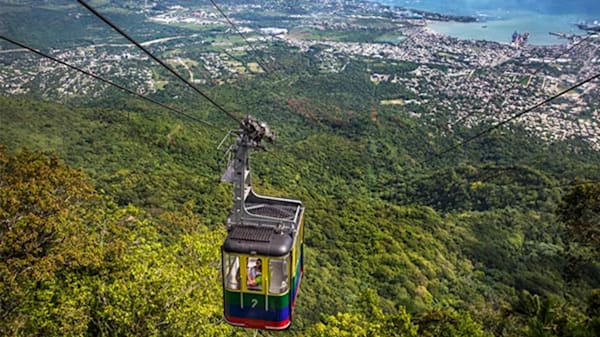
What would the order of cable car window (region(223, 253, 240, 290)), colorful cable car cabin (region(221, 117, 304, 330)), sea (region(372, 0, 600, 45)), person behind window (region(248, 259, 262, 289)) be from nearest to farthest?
1. colorful cable car cabin (region(221, 117, 304, 330))
2. cable car window (region(223, 253, 240, 290))
3. person behind window (region(248, 259, 262, 289))
4. sea (region(372, 0, 600, 45))

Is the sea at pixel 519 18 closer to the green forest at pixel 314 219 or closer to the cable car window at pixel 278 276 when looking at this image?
the green forest at pixel 314 219

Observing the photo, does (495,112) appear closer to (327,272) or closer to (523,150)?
(523,150)

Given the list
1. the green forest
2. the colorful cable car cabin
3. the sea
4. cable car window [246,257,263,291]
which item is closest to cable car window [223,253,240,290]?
the colorful cable car cabin

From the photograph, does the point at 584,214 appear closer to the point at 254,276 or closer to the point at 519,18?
the point at 254,276

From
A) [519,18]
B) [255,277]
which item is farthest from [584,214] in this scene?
[519,18]

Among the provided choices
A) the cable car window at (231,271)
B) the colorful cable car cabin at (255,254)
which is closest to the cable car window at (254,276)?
the colorful cable car cabin at (255,254)

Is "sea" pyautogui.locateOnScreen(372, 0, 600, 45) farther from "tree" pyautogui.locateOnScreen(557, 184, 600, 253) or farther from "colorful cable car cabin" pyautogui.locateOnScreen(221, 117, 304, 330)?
"colorful cable car cabin" pyautogui.locateOnScreen(221, 117, 304, 330)
